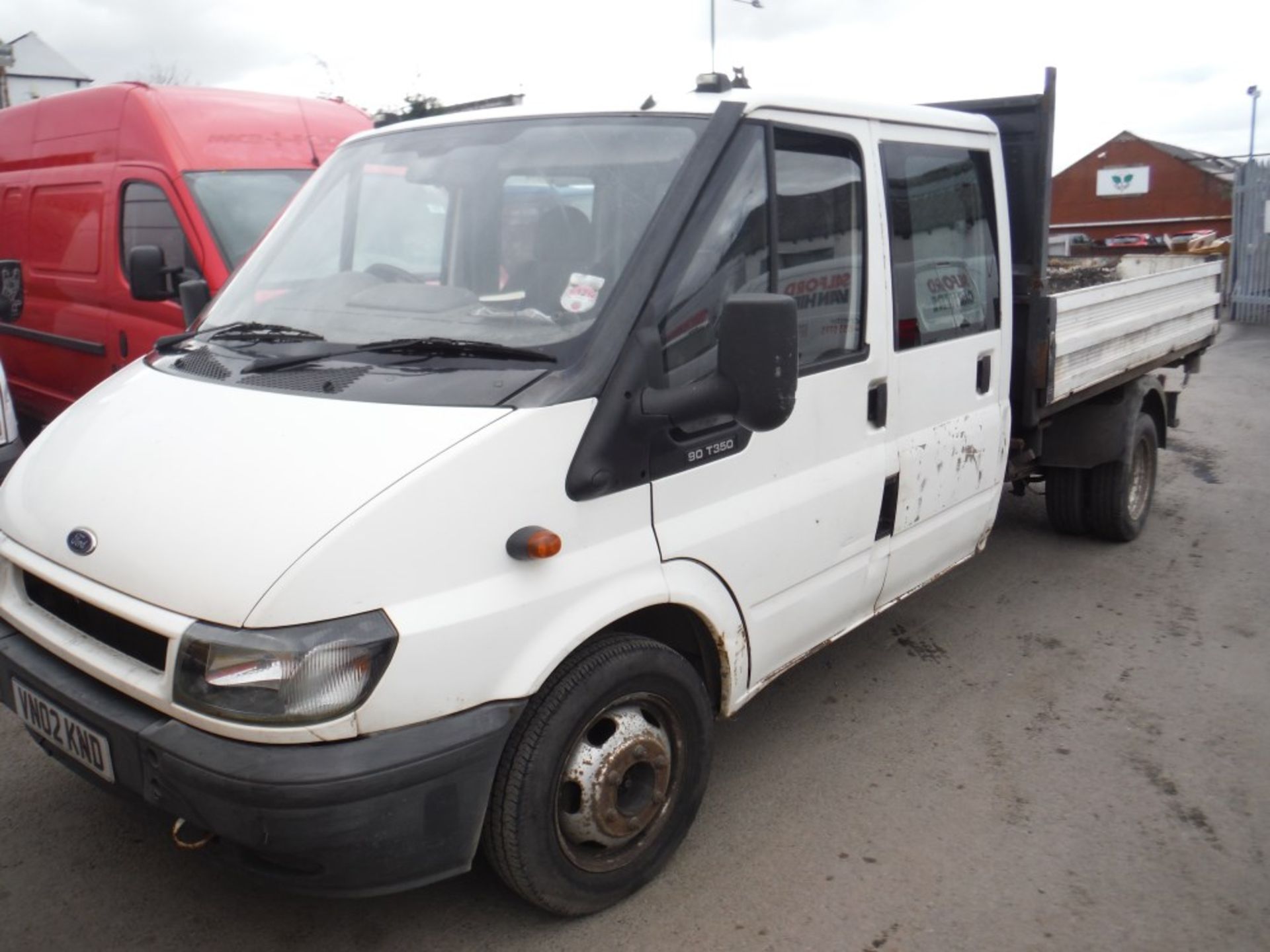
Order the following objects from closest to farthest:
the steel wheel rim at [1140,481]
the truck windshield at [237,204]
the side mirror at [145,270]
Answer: the side mirror at [145,270] → the truck windshield at [237,204] → the steel wheel rim at [1140,481]

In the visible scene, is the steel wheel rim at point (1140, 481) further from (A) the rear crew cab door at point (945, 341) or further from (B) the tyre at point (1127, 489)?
(A) the rear crew cab door at point (945, 341)

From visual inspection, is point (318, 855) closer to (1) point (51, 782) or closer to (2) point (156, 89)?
(1) point (51, 782)

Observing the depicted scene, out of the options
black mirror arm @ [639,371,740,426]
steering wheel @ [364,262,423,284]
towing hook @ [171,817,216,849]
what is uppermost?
steering wheel @ [364,262,423,284]

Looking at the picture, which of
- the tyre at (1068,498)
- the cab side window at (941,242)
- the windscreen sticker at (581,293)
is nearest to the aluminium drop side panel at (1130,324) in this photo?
the tyre at (1068,498)

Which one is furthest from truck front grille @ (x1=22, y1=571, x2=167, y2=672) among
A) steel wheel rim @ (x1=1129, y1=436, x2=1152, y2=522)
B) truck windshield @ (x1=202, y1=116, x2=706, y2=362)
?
steel wheel rim @ (x1=1129, y1=436, x2=1152, y2=522)

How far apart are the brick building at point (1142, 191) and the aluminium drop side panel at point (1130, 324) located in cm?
1426

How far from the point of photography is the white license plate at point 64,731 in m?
2.57

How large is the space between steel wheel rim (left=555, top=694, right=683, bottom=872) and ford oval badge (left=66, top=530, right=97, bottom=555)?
1.25m

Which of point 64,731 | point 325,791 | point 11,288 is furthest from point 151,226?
point 325,791

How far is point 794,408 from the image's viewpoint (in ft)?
10.5

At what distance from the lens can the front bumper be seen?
231cm

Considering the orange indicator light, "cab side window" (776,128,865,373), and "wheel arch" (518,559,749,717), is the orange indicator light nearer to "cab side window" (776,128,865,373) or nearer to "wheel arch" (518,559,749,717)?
"wheel arch" (518,559,749,717)

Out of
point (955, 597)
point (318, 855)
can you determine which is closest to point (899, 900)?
point (318, 855)

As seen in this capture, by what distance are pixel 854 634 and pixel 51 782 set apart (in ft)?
10.6
